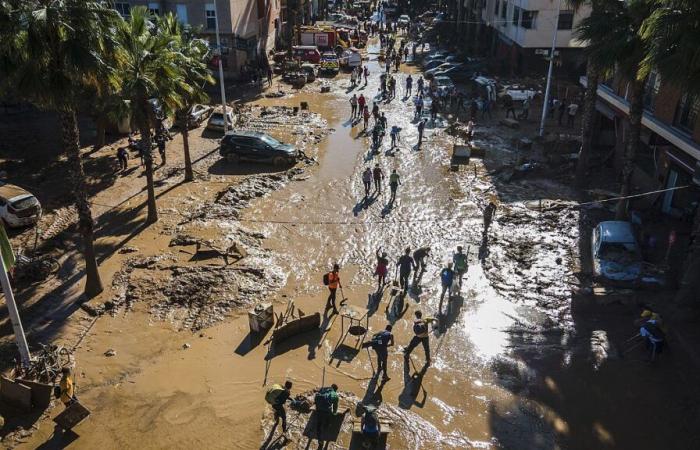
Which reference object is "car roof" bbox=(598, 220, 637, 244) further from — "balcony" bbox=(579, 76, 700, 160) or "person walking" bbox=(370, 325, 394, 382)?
"person walking" bbox=(370, 325, 394, 382)

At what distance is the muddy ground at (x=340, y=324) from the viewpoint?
38.3ft

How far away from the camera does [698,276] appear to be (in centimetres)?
1472

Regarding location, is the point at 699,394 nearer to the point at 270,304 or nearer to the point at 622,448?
the point at 622,448

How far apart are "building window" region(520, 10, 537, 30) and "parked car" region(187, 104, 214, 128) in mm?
26105

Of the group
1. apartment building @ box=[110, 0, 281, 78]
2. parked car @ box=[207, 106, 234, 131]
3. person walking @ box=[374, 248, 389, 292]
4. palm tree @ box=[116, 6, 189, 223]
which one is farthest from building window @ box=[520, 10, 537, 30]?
person walking @ box=[374, 248, 389, 292]

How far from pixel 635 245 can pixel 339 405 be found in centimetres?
1121

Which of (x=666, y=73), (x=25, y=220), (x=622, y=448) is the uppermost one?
(x=666, y=73)

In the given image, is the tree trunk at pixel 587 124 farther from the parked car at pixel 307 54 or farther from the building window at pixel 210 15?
the parked car at pixel 307 54

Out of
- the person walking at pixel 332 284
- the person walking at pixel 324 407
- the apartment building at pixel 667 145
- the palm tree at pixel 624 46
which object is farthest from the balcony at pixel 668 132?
the person walking at pixel 324 407

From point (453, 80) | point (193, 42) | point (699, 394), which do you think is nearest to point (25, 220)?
point (193, 42)

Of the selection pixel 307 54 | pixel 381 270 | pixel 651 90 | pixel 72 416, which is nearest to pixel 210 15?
pixel 307 54

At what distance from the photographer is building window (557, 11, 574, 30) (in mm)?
41219

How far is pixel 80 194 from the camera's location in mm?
15547

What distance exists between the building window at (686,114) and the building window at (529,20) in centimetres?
2551
